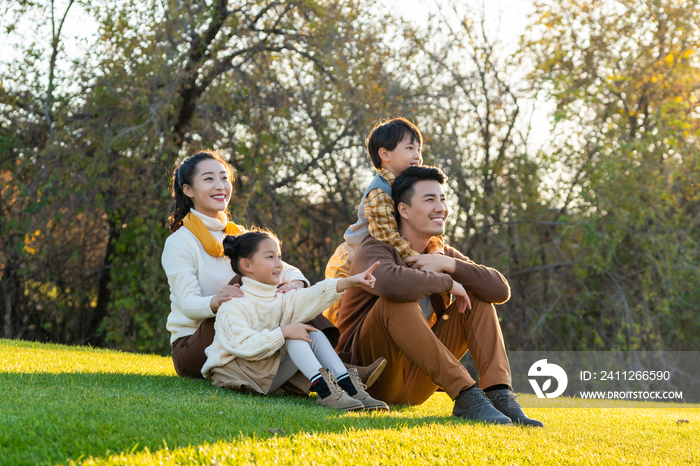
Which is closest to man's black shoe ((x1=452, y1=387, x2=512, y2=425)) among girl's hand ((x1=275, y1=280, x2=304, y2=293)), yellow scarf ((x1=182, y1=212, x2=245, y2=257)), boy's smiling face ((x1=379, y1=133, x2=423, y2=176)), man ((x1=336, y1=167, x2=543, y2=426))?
man ((x1=336, y1=167, x2=543, y2=426))

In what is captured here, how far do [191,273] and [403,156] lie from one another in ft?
5.16

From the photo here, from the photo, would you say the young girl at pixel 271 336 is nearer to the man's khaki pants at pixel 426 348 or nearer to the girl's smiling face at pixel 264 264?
the girl's smiling face at pixel 264 264

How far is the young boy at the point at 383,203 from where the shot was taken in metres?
3.66

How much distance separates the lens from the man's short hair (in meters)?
3.74

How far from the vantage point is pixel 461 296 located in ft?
11.0

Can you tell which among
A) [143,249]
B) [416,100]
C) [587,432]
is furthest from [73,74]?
[587,432]

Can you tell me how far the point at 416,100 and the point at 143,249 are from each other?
13.4 ft

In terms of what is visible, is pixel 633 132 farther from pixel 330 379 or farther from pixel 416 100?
pixel 330 379

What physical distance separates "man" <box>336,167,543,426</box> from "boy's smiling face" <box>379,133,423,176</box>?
0.52 meters

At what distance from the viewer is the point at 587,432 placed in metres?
3.26

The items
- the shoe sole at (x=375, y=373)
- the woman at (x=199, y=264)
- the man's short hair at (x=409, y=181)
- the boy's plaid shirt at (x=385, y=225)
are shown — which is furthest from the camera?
the man's short hair at (x=409, y=181)

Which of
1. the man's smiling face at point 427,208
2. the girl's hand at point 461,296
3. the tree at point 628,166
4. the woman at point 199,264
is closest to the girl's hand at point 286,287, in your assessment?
the woman at point 199,264

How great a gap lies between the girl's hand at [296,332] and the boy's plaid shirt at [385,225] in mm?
708

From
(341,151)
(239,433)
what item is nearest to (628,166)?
(341,151)
